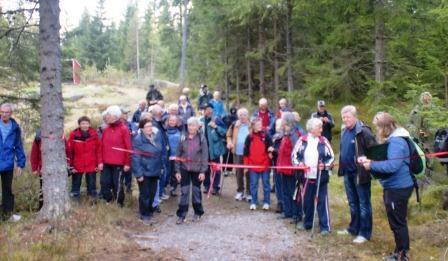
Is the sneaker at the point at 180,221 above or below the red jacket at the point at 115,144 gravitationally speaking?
below

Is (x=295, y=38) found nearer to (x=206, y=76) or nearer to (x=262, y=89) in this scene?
(x=262, y=89)

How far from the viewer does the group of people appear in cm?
630

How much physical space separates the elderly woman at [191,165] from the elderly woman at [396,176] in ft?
11.3

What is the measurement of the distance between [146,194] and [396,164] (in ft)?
15.3

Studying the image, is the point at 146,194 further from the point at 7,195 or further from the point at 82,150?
the point at 7,195

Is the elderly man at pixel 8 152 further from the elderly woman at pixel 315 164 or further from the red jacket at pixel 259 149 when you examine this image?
the elderly woman at pixel 315 164

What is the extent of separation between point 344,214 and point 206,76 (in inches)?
718

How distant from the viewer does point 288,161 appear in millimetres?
8688

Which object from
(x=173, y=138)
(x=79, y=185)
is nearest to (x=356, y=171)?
(x=173, y=138)

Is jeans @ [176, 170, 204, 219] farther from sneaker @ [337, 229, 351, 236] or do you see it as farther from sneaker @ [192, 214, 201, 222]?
sneaker @ [337, 229, 351, 236]

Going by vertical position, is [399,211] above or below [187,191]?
above

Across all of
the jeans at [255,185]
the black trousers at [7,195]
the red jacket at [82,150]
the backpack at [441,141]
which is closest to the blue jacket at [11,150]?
the black trousers at [7,195]

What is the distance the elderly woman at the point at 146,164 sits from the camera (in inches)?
334

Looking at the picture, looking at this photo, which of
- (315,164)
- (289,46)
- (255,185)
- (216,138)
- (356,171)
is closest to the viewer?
(356,171)
